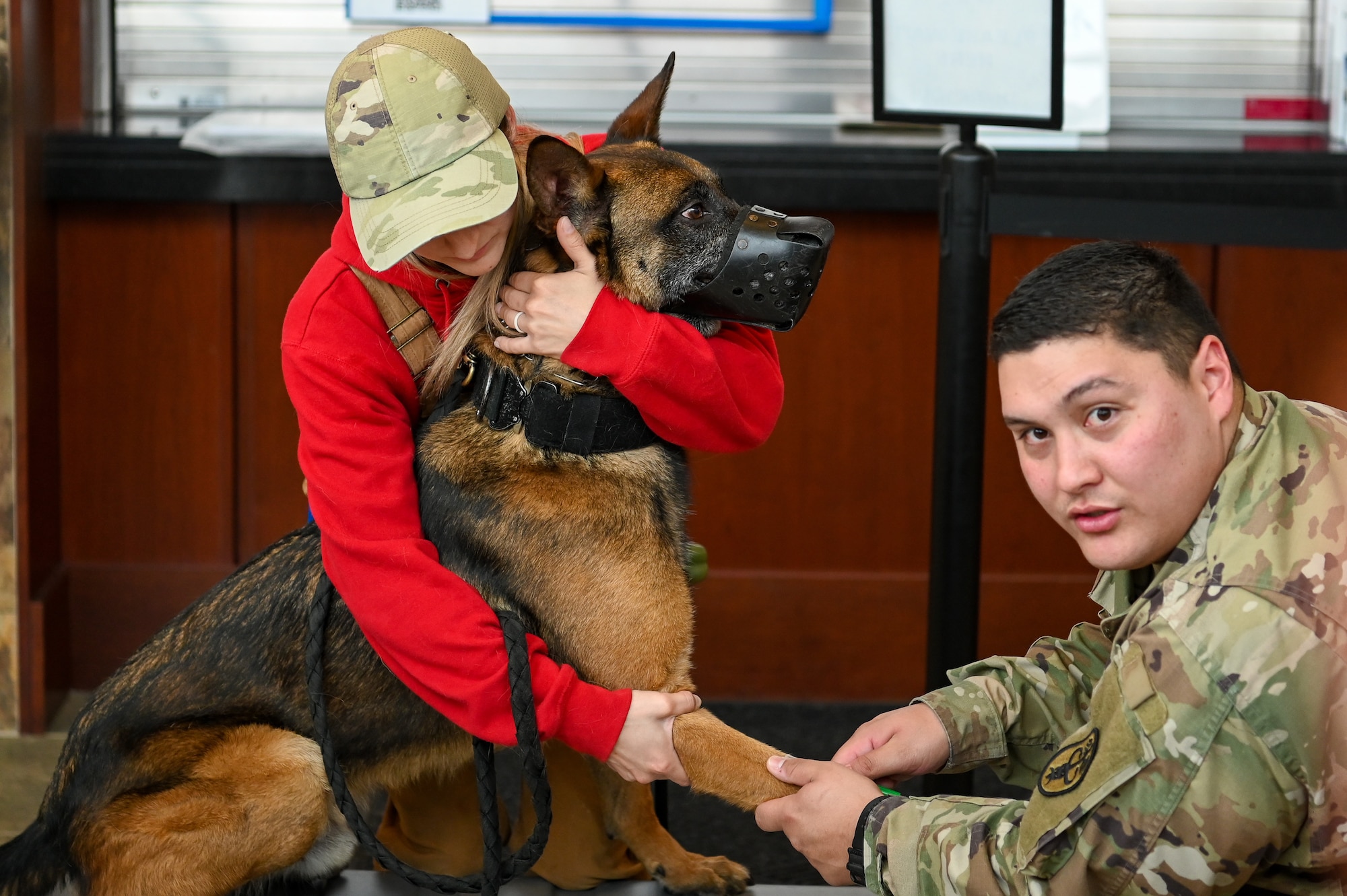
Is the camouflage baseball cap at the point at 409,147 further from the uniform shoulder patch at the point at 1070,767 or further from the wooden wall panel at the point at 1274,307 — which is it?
the wooden wall panel at the point at 1274,307

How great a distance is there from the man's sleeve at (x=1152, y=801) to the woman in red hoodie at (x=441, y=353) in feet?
1.83

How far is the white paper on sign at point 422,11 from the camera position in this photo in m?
3.97

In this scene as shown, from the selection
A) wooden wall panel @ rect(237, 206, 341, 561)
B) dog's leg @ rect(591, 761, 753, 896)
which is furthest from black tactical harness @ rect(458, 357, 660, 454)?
wooden wall panel @ rect(237, 206, 341, 561)

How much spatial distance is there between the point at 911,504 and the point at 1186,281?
2.41 metres

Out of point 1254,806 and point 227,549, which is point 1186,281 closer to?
point 1254,806

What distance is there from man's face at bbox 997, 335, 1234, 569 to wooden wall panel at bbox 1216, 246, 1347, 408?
2439mm

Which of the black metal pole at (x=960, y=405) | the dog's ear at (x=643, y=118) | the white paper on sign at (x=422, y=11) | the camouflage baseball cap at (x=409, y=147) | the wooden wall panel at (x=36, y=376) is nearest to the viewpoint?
the camouflage baseball cap at (x=409, y=147)

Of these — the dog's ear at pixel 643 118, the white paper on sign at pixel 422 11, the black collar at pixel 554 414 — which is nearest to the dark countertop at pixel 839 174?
the white paper on sign at pixel 422 11

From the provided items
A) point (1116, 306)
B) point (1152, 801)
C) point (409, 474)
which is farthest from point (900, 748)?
point (409, 474)

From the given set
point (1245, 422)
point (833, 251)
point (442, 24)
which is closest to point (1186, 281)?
point (1245, 422)

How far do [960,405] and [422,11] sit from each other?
2.45 meters

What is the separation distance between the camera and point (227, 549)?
384cm

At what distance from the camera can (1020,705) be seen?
180 centimetres

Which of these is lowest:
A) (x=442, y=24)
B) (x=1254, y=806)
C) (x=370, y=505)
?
(x=1254, y=806)
